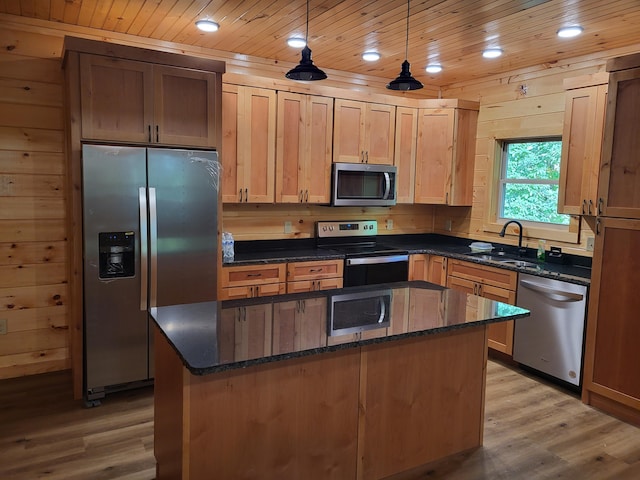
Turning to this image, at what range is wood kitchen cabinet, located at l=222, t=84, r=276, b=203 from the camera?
3.96 meters

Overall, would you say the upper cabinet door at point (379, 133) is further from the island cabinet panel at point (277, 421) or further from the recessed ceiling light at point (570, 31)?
the island cabinet panel at point (277, 421)

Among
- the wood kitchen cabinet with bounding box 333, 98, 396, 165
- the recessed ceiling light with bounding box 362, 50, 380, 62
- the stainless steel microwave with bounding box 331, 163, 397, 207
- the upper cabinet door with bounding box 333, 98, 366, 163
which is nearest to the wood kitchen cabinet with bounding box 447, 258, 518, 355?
the stainless steel microwave with bounding box 331, 163, 397, 207

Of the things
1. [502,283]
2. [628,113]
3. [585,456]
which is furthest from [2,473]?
[628,113]

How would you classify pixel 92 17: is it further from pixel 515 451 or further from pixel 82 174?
pixel 515 451

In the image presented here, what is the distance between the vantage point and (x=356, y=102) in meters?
4.51

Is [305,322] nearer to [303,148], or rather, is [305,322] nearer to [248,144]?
[248,144]

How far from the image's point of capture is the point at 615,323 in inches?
125

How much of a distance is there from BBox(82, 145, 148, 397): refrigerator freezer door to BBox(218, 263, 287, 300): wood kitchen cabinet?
0.72 meters

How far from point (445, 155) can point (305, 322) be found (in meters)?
3.24

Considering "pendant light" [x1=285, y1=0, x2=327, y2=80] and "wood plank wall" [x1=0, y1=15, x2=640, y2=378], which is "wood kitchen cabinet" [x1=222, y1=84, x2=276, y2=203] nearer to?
"wood plank wall" [x1=0, y1=15, x2=640, y2=378]

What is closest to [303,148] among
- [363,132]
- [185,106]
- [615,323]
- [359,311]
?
[363,132]

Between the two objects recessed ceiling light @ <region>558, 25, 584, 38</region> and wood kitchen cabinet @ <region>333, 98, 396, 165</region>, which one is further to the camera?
wood kitchen cabinet @ <region>333, 98, 396, 165</region>

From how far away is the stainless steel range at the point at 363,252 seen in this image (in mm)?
4379

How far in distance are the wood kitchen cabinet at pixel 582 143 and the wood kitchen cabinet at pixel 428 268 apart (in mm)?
1194
